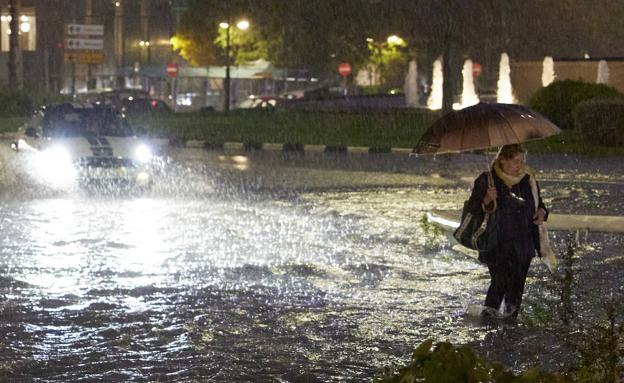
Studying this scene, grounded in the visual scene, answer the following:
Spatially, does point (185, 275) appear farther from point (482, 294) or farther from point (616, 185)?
point (616, 185)

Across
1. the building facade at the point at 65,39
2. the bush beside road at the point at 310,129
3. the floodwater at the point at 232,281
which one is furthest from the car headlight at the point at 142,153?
the building facade at the point at 65,39

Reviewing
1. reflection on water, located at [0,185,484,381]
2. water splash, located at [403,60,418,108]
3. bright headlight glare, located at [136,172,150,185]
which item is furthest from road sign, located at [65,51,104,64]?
reflection on water, located at [0,185,484,381]

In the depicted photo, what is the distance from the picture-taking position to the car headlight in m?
21.5

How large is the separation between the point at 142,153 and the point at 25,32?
6817 centimetres

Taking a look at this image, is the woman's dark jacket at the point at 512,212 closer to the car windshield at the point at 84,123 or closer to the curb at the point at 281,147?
the car windshield at the point at 84,123

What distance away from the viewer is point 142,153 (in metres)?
21.7

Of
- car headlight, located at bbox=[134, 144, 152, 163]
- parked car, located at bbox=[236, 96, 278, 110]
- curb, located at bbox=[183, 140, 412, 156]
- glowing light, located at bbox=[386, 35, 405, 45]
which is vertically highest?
glowing light, located at bbox=[386, 35, 405, 45]

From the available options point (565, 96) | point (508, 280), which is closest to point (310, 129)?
point (565, 96)

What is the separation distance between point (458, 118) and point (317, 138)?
2998cm

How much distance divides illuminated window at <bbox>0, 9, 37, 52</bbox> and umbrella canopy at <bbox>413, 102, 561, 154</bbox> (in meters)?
77.5

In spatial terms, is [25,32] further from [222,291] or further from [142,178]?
[222,291]

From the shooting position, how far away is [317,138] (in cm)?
3969

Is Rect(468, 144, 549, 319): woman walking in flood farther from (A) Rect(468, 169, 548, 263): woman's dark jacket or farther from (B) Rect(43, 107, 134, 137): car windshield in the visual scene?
(B) Rect(43, 107, 134, 137): car windshield

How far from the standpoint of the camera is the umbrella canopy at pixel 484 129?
9.44m
